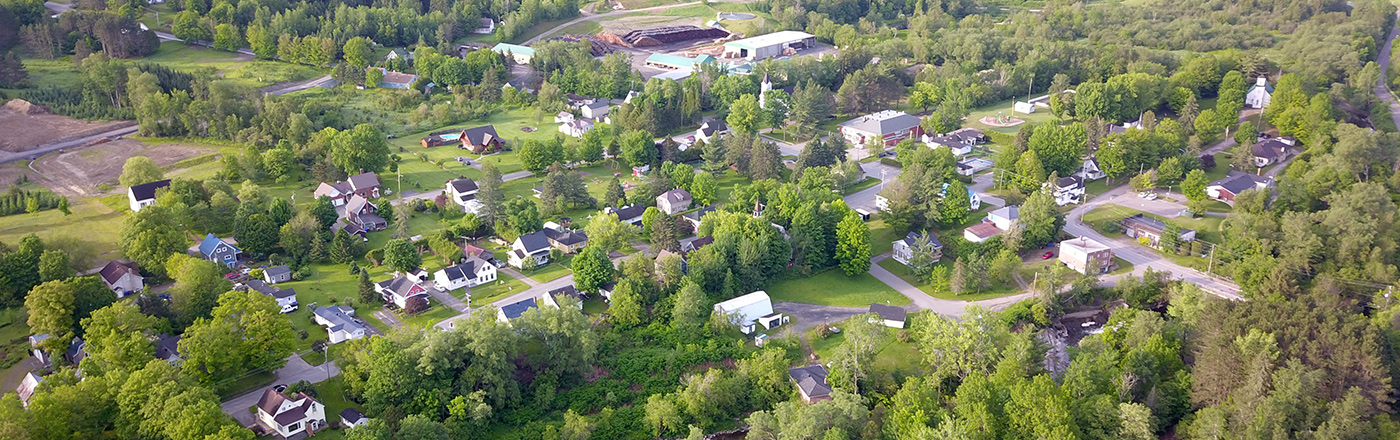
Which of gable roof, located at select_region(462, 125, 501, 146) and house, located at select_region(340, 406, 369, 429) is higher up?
house, located at select_region(340, 406, 369, 429)

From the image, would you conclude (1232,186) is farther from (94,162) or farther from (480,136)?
(94,162)

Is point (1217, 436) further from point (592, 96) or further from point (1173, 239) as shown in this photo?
point (592, 96)

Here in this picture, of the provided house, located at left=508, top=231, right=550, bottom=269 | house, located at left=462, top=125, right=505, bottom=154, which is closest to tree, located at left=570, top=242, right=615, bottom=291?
house, located at left=508, top=231, right=550, bottom=269

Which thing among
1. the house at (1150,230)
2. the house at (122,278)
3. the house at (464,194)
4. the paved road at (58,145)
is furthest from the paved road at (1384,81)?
the paved road at (58,145)

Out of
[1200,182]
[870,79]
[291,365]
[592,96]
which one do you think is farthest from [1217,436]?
[592,96]

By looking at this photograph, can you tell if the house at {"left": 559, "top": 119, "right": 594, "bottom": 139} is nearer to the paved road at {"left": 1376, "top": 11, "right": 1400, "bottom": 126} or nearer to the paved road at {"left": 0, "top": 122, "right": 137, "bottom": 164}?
the paved road at {"left": 0, "top": 122, "right": 137, "bottom": 164}

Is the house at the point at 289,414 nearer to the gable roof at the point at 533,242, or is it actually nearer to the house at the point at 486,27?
the gable roof at the point at 533,242

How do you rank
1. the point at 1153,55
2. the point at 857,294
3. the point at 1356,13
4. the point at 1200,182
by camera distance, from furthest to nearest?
the point at 1356,13 < the point at 1153,55 < the point at 1200,182 < the point at 857,294

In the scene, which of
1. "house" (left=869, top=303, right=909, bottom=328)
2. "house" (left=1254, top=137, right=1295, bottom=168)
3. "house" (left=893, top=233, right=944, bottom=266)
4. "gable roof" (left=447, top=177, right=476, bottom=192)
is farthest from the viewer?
"house" (left=1254, top=137, right=1295, bottom=168)
